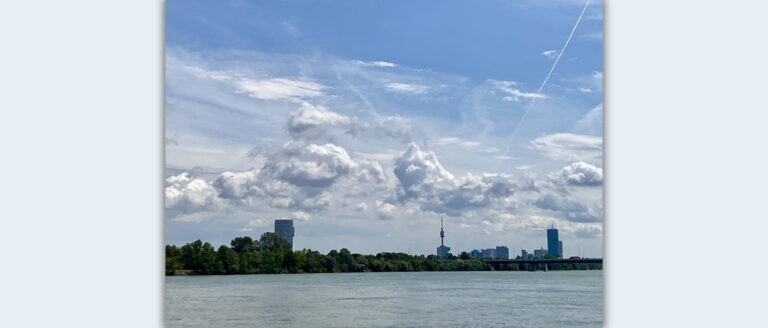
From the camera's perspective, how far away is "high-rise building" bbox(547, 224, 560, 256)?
685 cm

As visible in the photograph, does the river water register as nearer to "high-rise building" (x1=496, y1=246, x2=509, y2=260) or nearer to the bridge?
the bridge

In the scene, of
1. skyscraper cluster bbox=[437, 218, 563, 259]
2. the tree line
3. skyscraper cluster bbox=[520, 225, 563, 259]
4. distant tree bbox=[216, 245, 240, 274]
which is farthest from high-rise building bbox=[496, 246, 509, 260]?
distant tree bbox=[216, 245, 240, 274]

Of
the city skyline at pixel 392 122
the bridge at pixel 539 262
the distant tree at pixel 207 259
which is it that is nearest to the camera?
the city skyline at pixel 392 122

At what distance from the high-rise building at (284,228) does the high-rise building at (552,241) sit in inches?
96.1

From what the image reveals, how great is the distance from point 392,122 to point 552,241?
1.90 metres

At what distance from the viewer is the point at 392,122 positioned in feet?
23.5

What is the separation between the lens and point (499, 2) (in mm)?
6633

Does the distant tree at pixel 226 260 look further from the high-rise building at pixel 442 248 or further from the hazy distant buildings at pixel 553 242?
the hazy distant buildings at pixel 553 242

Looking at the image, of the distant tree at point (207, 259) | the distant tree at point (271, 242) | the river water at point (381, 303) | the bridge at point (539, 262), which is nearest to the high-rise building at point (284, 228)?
the distant tree at point (271, 242)

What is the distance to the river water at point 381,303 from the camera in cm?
681

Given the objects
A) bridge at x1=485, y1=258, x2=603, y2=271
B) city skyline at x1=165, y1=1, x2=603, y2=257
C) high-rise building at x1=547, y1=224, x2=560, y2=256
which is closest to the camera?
city skyline at x1=165, y1=1, x2=603, y2=257

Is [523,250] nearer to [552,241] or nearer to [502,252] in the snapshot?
[502,252]
